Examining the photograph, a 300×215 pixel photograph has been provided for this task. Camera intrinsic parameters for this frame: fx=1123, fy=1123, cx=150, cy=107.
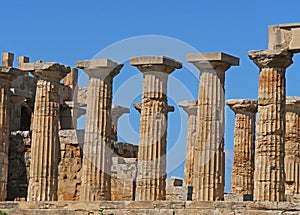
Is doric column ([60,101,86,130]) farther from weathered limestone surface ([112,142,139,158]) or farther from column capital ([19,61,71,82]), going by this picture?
column capital ([19,61,71,82])

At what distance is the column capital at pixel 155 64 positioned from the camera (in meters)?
43.7

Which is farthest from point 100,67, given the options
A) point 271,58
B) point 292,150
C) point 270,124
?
point 292,150

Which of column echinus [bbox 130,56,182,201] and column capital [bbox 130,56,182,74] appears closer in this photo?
column capital [bbox 130,56,182,74]

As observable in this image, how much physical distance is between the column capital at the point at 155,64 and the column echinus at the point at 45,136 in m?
3.81

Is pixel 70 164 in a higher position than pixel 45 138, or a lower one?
lower

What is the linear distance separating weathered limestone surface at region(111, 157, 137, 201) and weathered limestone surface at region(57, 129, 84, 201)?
5.79ft

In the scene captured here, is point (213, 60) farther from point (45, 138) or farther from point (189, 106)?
point (189, 106)

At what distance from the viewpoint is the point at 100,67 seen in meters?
45.0

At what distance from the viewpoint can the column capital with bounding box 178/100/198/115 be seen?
55.1m

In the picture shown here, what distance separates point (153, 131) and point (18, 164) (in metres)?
10.1

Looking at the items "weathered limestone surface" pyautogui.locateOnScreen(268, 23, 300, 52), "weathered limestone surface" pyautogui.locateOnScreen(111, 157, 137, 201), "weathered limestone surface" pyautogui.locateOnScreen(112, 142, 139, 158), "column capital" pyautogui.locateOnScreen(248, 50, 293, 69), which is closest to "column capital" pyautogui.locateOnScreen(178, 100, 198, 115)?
"weathered limestone surface" pyautogui.locateOnScreen(112, 142, 139, 158)

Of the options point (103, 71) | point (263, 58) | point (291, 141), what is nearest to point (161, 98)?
point (103, 71)

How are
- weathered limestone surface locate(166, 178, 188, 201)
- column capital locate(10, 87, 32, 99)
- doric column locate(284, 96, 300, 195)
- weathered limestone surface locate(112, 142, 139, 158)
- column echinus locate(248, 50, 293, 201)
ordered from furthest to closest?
column capital locate(10, 87, 32, 99)
doric column locate(284, 96, 300, 195)
weathered limestone surface locate(112, 142, 139, 158)
weathered limestone surface locate(166, 178, 188, 201)
column echinus locate(248, 50, 293, 201)

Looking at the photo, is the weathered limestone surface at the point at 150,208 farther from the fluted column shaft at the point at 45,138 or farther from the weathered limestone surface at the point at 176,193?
the weathered limestone surface at the point at 176,193
